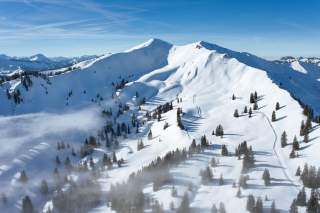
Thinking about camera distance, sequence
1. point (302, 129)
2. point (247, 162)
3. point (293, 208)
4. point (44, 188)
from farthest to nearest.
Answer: point (44, 188)
point (302, 129)
point (247, 162)
point (293, 208)

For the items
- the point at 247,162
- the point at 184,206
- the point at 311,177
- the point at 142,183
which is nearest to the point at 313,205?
the point at 311,177

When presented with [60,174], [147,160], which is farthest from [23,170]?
[147,160]

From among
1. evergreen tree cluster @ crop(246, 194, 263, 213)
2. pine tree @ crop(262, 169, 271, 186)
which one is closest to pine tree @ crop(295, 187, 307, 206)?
evergreen tree cluster @ crop(246, 194, 263, 213)

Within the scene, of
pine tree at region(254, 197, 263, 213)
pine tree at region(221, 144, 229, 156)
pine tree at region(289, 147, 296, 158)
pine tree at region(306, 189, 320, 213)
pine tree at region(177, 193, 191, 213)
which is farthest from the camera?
pine tree at region(221, 144, 229, 156)

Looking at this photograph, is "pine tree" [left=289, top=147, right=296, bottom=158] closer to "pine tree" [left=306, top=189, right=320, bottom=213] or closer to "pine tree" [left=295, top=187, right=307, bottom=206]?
"pine tree" [left=295, top=187, right=307, bottom=206]

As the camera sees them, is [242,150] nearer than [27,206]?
Yes

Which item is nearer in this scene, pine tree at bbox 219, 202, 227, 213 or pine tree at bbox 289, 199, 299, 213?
pine tree at bbox 289, 199, 299, 213

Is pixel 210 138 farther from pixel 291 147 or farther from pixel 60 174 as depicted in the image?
pixel 60 174

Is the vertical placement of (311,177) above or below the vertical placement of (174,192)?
above

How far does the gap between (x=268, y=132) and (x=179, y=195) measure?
67.7 m

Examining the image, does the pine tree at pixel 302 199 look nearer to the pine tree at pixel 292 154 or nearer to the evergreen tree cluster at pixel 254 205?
the evergreen tree cluster at pixel 254 205

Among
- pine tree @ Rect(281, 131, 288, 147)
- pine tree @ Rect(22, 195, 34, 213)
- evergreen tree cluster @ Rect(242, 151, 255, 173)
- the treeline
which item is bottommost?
pine tree @ Rect(22, 195, 34, 213)

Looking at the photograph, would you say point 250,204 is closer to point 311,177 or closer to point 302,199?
point 302,199

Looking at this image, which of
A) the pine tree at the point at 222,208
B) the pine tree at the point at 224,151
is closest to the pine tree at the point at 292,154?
the pine tree at the point at 224,151
